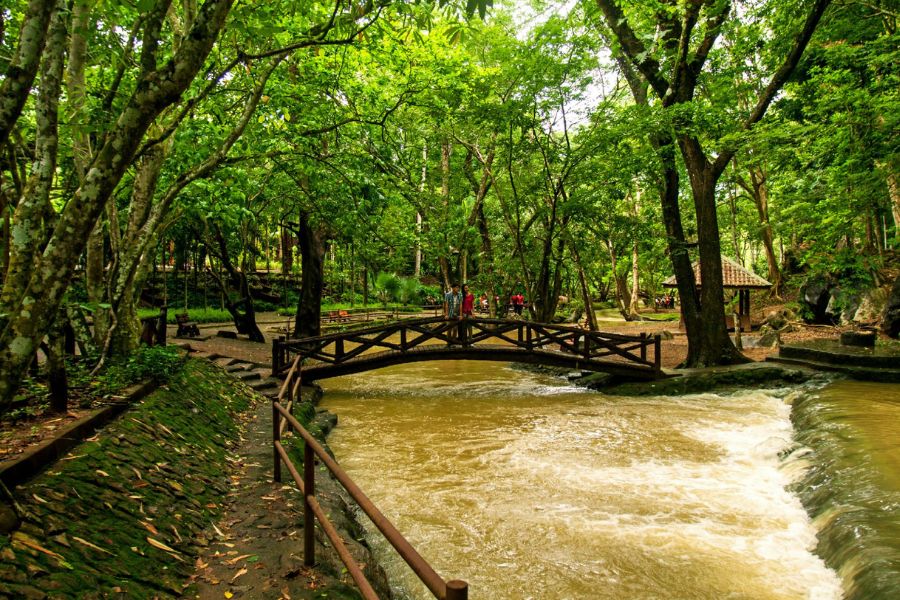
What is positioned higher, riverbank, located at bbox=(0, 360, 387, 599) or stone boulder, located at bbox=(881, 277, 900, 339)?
stone boulder, located at bbox=(881, 277, 900, 339)

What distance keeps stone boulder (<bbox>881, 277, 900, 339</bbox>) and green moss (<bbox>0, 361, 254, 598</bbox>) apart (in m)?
16.9

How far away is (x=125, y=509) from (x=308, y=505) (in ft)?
4.90

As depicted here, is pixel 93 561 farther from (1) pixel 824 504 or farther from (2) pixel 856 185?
(2) pixel 856 185

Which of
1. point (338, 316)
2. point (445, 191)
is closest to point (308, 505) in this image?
point (445, 191)

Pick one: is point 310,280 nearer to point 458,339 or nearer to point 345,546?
point 458,339

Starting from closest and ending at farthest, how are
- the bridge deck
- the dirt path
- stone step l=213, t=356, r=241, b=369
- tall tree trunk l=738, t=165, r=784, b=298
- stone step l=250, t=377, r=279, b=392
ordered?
the dirt path → stone step l=250, t=377, r=279, b=392 → stone step l=213, t=356, r=241, b=369 → the bridge deck → tall tree trunk l=738, t=165, r=784, b=298

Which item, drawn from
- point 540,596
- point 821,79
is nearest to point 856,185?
point 821,79

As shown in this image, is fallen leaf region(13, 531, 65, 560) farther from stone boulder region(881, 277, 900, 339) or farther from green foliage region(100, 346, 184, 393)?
stone boulder region(881, 277, 900, 339)

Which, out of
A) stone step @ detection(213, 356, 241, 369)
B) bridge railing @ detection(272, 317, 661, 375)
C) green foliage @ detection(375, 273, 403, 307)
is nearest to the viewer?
stone step @ detection(213, 356, 241, 369)

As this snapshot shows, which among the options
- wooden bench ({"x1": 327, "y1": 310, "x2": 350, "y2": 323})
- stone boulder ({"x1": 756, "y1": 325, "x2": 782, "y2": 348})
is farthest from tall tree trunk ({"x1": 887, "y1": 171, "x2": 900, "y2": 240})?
wooden bench ({"x1": 327, "y1": 310, "x2": 350, "y2": 323})

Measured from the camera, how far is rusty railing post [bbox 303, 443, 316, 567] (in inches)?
143

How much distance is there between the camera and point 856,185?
11984 mm

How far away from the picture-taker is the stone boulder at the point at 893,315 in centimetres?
1397

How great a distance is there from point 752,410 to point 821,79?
754 cm
